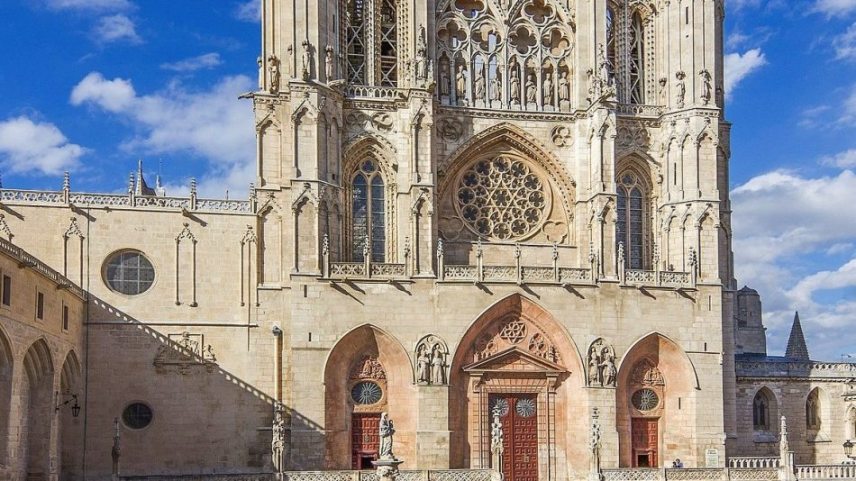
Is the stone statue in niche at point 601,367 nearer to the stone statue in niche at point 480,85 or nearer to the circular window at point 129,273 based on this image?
the stone statue in niche at point 480,85

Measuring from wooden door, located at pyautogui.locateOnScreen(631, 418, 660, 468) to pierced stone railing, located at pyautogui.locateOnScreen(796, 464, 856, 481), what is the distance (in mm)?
5054

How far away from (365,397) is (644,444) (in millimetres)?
10458

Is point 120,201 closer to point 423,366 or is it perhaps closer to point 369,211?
point 369,211

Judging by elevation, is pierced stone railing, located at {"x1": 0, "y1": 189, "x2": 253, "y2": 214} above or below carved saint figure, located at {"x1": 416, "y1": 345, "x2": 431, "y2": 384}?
above

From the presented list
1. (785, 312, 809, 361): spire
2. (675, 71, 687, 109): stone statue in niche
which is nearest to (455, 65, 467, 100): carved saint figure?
(675, 71, 687, 109): stone statue in niche

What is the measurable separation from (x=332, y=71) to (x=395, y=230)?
244 inches

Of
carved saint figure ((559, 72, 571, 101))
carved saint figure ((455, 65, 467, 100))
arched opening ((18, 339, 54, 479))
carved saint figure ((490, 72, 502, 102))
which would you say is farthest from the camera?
carved saint figure ((559, 72, 571, 101))

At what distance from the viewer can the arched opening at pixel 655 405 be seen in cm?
3872

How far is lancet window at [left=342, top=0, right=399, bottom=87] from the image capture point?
40.6 meters

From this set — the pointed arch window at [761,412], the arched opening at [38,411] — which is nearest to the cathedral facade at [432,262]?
the pointed arch window at [761,412]

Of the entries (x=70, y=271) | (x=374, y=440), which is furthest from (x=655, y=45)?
(x=70, y=271)

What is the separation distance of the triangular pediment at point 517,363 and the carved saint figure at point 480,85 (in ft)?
32.2

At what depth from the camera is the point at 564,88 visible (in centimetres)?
4175

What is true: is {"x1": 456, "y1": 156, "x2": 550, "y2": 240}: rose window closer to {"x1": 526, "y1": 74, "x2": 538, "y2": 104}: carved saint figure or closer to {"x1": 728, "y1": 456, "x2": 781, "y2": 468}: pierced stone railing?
{"x1": 526, "y1": 74, "x2": 538, "y2": 104}: carved saint figure
